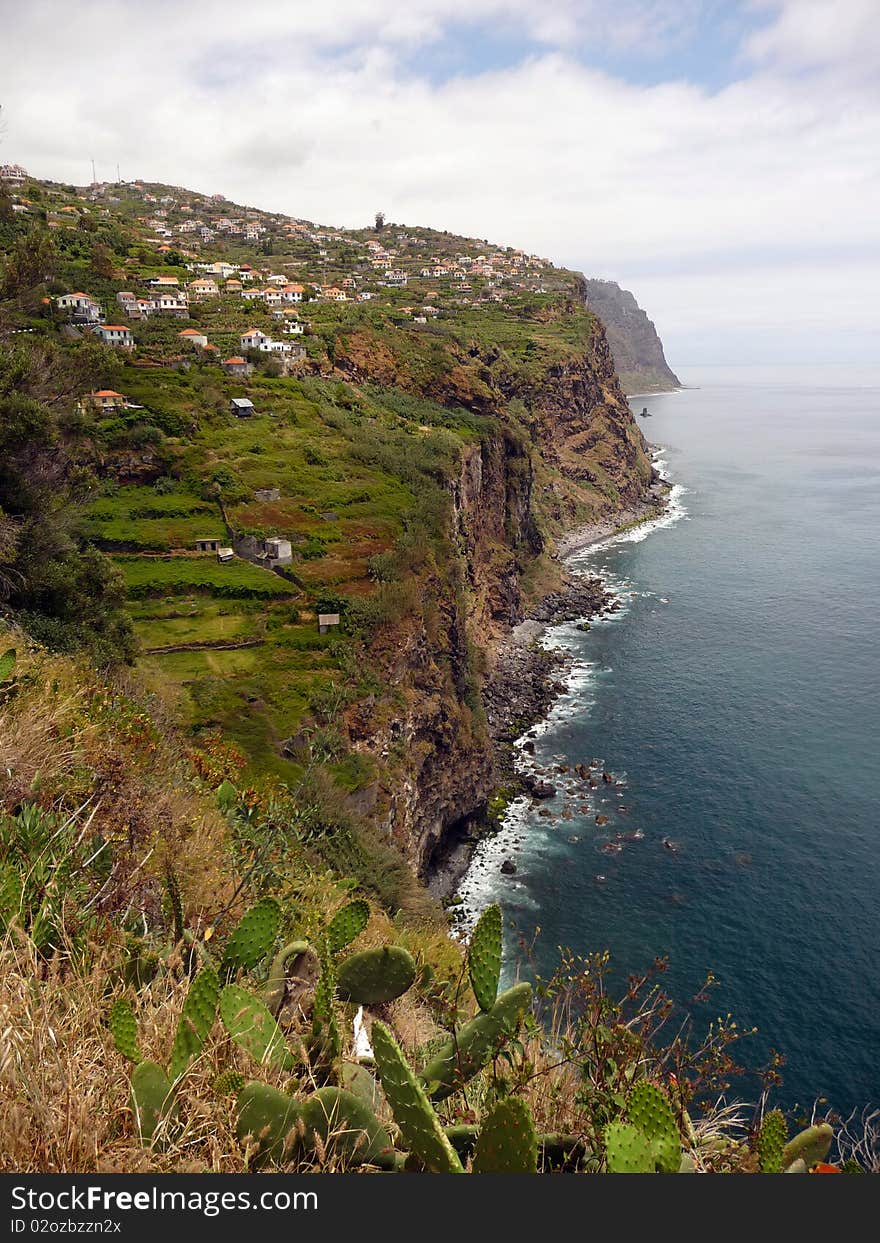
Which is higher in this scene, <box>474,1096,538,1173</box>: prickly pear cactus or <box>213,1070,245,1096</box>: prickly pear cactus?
<box>213,1070,245,1096</box>: prickly pear cactus

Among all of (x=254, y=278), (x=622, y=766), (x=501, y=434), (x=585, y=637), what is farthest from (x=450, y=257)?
(x=622, y=766)

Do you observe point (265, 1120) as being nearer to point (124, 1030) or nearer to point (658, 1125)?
point (124, 1030)

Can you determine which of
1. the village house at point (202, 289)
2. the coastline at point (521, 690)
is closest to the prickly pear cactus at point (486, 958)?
the coastline at point (521, 690)

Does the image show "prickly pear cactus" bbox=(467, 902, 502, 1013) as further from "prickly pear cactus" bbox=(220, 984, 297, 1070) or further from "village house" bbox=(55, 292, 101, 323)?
"village house" bbox=(55, 292, 101, 323)

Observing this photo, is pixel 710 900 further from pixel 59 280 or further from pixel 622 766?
pixel 59 280

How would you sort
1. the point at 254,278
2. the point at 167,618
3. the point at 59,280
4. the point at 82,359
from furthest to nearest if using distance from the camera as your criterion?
the point at 254,278, the point at 59,280, the point at 167,618, the point at 82,359

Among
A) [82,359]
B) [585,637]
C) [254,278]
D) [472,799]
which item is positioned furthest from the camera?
[254,278]

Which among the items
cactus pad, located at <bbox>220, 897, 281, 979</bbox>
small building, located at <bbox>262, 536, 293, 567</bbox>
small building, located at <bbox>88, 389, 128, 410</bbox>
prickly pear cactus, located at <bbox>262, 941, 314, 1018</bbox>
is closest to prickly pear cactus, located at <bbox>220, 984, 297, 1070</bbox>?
prickly pear cactus, located at <bbox>262, 941, 314, 1018</bbox>

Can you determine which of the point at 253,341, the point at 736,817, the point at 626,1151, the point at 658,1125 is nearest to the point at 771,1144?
the point at 658,1125

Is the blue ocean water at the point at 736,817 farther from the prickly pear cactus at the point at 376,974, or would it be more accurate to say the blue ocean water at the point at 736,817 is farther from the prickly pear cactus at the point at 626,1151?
the prickly pear cactus at the point at 626,1151
